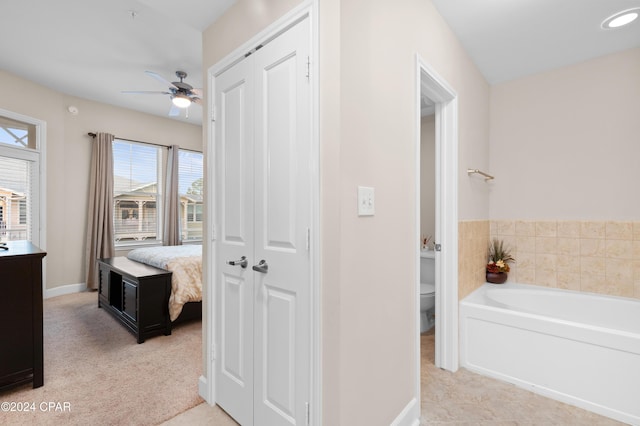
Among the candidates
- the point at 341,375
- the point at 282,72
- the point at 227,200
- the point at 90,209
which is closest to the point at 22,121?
the point at 90,209

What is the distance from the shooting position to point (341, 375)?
125 centimetres

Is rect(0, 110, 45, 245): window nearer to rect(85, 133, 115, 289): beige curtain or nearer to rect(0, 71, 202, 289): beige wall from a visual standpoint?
rect(0, 71, 202, 289): beige wall

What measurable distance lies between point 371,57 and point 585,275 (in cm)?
274

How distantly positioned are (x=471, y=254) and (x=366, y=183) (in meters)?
1.75

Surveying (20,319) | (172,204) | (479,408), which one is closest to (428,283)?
(479,408)

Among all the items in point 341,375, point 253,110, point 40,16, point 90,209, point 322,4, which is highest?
point 40,16

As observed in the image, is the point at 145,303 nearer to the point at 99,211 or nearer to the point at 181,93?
the point at 181,93

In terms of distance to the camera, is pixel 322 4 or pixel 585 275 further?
pixel 585 275

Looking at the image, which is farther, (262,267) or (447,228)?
(447,228)

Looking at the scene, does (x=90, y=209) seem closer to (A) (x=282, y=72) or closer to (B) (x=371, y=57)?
(A) (x=282, y=72)

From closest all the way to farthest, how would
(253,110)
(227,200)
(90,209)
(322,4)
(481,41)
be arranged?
(322,4) < (253,110) < (227,200) < (481,41) < (90,209)

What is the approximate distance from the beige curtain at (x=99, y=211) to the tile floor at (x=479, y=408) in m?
3.57

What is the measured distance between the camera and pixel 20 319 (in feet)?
6.47

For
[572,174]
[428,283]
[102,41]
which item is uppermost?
[102,41]
